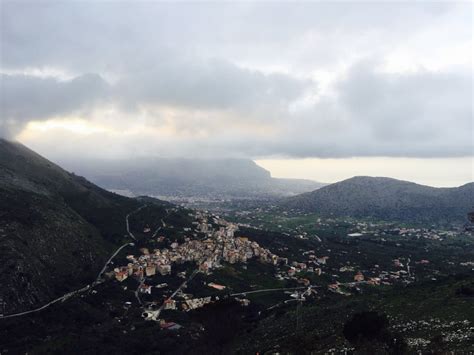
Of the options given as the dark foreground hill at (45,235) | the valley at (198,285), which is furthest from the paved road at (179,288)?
the dark foreground hill at (45,235)

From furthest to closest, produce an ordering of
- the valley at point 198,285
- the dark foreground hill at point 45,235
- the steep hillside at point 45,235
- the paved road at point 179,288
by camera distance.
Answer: the paved road at point 179,288 < the steep hillside at point 45,235 < the dark foreground hill at point 45,235 < the valley at point 198,285

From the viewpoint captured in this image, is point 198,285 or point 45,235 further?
point 198,285

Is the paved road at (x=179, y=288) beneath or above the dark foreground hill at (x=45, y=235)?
beneath

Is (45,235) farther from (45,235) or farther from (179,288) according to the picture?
(179,288)

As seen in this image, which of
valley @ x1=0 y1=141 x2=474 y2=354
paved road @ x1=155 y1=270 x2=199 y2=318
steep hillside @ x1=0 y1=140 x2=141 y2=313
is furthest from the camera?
paved road @ x1=155 y1=270 x2=199 y2=318

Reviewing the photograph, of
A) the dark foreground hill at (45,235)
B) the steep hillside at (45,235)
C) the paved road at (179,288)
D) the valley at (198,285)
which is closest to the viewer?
the valley at (198,285)

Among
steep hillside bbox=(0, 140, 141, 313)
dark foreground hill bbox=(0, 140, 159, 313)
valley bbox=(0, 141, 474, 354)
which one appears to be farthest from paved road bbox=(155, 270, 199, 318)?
steep hillside bbox=(0, 140, 141, 313)

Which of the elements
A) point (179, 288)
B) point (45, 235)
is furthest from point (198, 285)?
point (45, 235)

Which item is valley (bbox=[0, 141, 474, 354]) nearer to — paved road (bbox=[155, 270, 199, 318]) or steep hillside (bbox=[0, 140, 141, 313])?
paved road (bbox=[155, 270, 199, 318])

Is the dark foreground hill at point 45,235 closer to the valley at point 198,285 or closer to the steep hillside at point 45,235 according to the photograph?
the steep hillside at point 45,235
